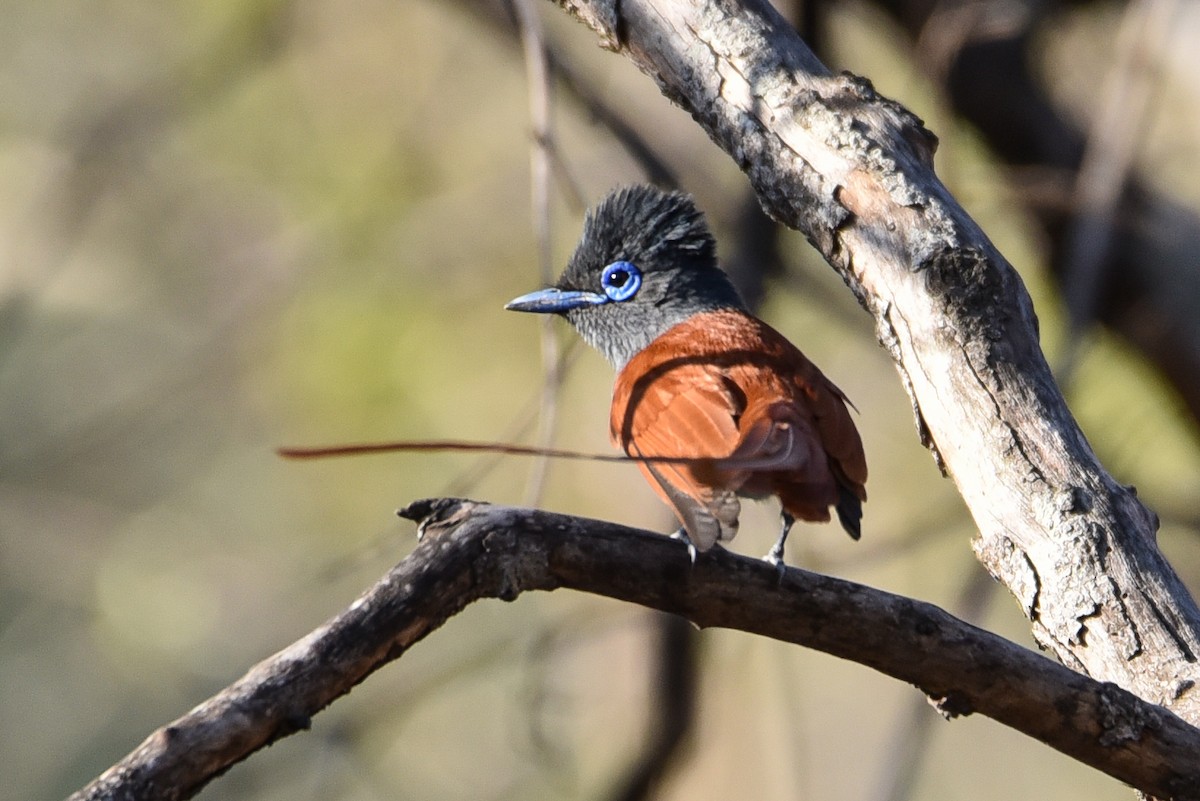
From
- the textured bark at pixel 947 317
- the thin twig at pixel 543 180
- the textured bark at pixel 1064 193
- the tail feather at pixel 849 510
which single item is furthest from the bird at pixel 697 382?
the textured bark at pixel 1064 193

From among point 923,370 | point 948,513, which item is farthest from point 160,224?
point 923,370

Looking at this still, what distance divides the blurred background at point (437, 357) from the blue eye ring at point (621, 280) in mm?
864

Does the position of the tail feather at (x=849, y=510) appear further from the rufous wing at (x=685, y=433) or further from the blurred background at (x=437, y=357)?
the blurred background at (x=437, y=357)

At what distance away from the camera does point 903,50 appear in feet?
17.7

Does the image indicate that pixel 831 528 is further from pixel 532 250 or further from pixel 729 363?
pixel 729 363

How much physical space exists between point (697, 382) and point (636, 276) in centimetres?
97

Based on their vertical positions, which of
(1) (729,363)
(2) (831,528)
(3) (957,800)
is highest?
(1) (729,363)

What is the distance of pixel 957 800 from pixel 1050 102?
13.9ft

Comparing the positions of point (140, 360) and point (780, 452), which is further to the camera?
point (140, 360)

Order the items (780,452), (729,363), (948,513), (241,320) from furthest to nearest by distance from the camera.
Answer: (241,320) < (948,513) < (729,363) < (780,452)

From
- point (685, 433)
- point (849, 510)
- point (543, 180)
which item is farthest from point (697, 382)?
point (543, 180)

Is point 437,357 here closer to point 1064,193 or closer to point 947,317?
point 1064,193

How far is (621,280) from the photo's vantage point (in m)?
3.97

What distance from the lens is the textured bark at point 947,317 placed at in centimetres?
220
